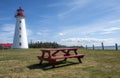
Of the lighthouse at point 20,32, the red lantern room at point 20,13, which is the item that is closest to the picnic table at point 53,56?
the lighthouse at point 20,32

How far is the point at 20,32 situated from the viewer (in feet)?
127

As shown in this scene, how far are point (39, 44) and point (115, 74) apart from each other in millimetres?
38052

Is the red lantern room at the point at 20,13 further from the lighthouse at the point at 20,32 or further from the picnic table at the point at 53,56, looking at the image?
the picnic table at the point at 53,56

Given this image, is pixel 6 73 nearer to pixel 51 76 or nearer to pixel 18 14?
pixel 51 76

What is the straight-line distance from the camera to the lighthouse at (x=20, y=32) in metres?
38.1

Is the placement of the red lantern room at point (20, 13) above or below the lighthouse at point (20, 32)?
above

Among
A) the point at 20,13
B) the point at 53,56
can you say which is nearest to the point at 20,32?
the point at 20,13

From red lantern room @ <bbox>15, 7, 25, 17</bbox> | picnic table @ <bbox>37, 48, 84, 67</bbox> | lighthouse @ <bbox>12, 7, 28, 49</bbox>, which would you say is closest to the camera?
picnic table @ <bbox>37, 48, 84, 67</bbox>

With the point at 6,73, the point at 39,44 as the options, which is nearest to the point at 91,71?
the point at 6,73

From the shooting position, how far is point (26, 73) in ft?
28.9

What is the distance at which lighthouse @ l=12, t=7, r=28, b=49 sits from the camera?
38062 mm

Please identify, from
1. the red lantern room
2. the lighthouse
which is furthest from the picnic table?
the red lantern room

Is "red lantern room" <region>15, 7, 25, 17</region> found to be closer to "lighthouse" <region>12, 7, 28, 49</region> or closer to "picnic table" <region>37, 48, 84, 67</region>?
"lighthouse" <region>12, 7, 28, 49</region>

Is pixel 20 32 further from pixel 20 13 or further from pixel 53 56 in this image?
pixel 53 56
